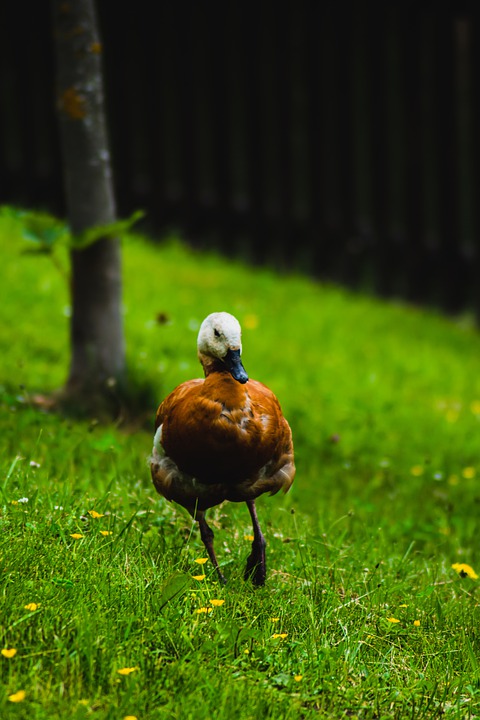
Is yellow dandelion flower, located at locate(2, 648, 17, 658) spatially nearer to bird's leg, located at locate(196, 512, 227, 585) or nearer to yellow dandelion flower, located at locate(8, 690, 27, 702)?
yellow dandelion flower, located at locate(8, 690, 27, 702)

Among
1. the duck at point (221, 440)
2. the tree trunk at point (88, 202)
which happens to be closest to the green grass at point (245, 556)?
the duck at point (221, 440)

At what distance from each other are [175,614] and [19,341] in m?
3.39

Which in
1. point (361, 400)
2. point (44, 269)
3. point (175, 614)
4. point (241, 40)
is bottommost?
point (361, 400)

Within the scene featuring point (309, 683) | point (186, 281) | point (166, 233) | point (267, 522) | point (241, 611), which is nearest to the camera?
point (309, 683)

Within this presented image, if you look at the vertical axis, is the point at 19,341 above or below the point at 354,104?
below

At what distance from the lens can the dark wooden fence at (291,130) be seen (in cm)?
903

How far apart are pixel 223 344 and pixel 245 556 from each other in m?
0.88

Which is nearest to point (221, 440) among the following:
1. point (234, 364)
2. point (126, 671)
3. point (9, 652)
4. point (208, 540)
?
point (234, 364)

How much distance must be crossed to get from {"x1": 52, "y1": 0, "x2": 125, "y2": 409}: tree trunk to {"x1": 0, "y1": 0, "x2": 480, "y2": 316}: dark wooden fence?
4.75m

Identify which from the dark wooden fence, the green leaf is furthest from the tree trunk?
the dark wooden fence

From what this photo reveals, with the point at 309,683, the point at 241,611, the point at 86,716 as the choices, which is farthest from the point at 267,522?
the point at 86,716

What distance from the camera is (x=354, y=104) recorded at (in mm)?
9156

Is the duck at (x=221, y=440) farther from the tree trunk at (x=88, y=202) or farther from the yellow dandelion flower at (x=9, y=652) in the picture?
the tree trunk at (x=88, y=202)

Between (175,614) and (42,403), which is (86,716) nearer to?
(175,614)
